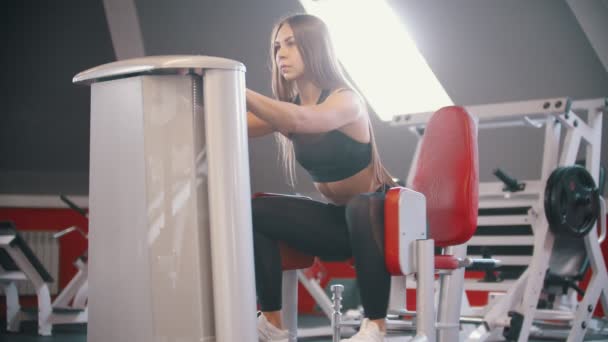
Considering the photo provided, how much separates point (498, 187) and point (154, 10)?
7.30ft

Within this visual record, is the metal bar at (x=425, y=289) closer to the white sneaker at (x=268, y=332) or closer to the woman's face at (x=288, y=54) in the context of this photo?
the white sneaker at (x=268, y=332)

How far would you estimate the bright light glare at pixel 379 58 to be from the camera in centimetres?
464

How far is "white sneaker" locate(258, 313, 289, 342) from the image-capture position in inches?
58.2

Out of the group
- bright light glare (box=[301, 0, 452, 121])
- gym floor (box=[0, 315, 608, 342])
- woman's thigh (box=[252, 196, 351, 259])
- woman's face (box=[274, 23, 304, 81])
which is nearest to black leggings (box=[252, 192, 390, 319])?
woman's thigh (box=[252, 196, 351, 259])

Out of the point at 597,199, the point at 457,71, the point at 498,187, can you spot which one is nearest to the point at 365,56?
the point at 457,71

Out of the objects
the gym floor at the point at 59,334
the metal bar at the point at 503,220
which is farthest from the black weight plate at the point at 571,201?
the gym floor at the point at 59,334

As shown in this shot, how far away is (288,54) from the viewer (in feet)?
5.04

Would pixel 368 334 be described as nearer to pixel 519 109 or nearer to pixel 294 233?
pixel 294 233

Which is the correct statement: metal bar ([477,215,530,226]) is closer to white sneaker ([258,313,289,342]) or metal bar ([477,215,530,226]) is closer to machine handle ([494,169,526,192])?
machine handle ([494,169,526,192])

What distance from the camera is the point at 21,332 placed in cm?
388

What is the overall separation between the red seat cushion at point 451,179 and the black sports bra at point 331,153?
0.19m

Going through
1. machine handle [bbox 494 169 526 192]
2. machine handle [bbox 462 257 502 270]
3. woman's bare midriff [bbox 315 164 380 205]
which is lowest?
machine handle [bbox 462 257 502 270]

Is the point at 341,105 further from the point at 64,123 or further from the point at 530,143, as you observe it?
the point at 64,123

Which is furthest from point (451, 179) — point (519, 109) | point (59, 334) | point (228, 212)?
point (59, 334)
